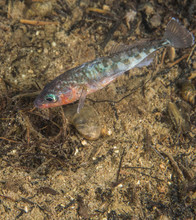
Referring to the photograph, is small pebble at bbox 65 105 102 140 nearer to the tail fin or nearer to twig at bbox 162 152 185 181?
twig at bbox 162 152 185 181

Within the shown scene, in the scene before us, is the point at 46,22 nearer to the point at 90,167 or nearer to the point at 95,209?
the point at 90,167

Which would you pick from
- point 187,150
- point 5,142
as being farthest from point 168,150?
point 5,142

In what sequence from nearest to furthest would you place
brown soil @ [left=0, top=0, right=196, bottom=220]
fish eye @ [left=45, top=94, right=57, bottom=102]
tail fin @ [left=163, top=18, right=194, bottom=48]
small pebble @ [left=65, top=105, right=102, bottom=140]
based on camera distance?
1. fish eye @ [left=45, top=94, right=57, bottom=102]
2. brown soil @ [left=0, top=0, right=196, bottom=220]
3. small pebble @ [left=65, top=105, right=102, bottom=140]
4. tail fin @ [left=163, top=18, right=194, bottom=48]

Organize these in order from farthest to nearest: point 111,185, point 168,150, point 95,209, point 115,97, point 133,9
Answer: point 133,9, point 115,97, point 168,150, point 111,185, point 95,209

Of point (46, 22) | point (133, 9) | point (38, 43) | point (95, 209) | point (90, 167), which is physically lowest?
point (95, 209)

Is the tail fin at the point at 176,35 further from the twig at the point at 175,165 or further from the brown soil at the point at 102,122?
the twig at the point at 175,165

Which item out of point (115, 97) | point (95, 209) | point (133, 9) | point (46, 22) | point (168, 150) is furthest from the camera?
point (133, 9)

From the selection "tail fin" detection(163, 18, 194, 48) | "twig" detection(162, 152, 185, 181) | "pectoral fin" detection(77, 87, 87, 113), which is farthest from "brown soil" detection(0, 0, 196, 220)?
"tail fin" detection(163, 18, 194, 48)
